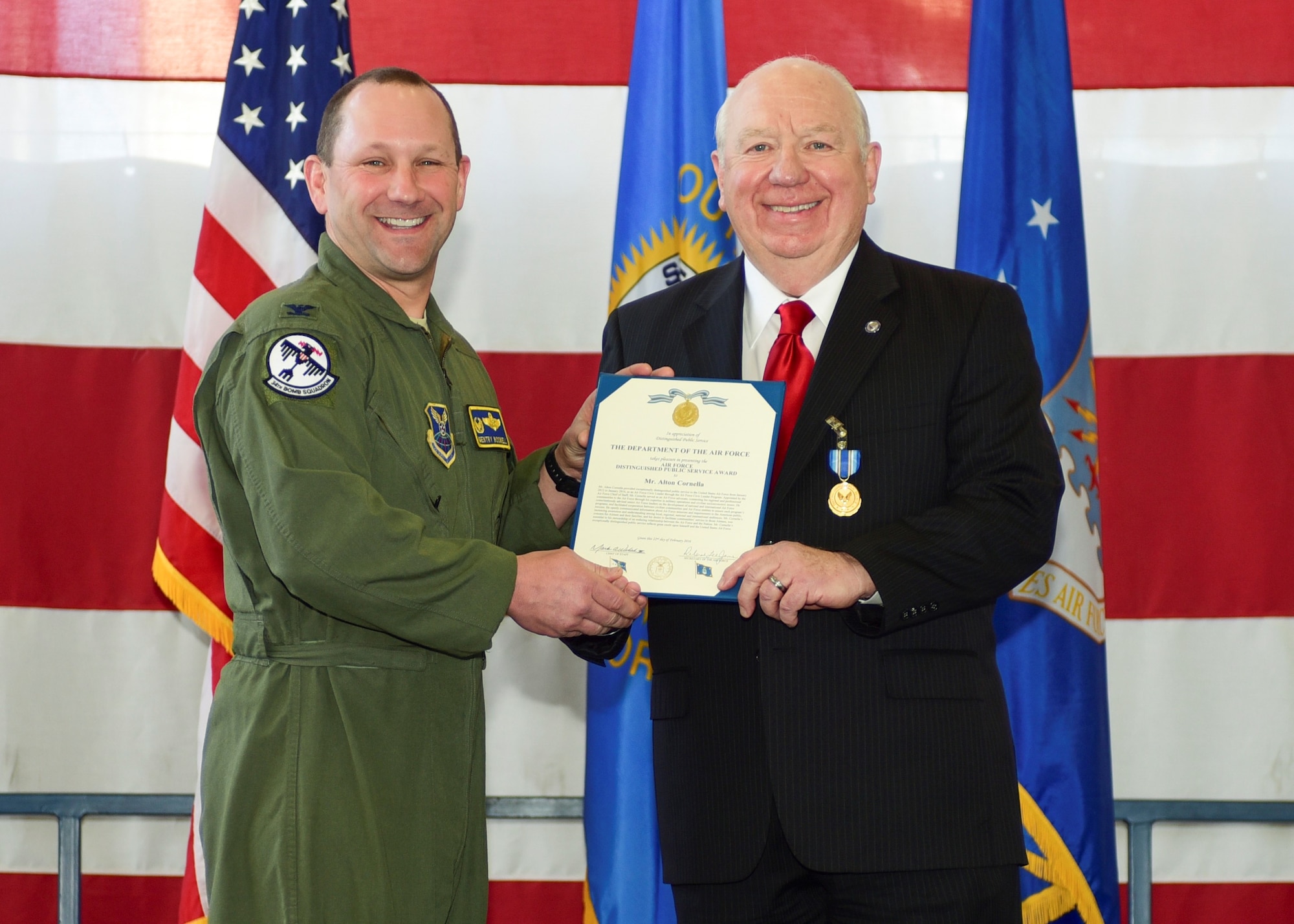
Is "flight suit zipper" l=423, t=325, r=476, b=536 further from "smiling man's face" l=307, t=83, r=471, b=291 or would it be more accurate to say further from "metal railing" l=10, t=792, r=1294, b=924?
"metal railing" l=10, t=792, r=1294, b=924

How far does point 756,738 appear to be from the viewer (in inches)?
73.9

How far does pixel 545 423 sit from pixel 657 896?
4.56 ft

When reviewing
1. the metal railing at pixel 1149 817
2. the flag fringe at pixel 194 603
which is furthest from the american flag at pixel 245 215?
the metal railing at pixel 1149 817

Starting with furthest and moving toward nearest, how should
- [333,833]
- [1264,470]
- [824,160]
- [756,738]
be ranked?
[1264,470] < [824,160] < [756,738] < [333,833]

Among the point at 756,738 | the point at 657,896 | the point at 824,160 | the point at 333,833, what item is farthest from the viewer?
the point at 657,896

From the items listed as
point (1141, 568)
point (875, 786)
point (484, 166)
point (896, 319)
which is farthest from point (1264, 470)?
point (484, 166)

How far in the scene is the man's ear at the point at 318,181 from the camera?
2.14m

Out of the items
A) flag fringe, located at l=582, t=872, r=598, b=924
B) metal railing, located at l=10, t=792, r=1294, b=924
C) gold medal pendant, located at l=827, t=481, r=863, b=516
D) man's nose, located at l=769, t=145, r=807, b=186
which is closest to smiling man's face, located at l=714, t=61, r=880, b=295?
man's nose, located at l=769, t=145, r=807, b=186

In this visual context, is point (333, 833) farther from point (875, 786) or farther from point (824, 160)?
point (824, 160)

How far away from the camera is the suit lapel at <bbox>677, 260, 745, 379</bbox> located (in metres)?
2.08

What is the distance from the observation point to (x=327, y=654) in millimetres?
1826

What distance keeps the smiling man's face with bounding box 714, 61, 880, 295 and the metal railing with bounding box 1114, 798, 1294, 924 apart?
2.01m

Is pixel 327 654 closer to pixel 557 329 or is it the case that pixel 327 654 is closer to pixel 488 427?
pixel 488 427

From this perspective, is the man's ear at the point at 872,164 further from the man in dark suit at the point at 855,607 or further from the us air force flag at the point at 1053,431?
the us air force flag at the point at 1053,431
